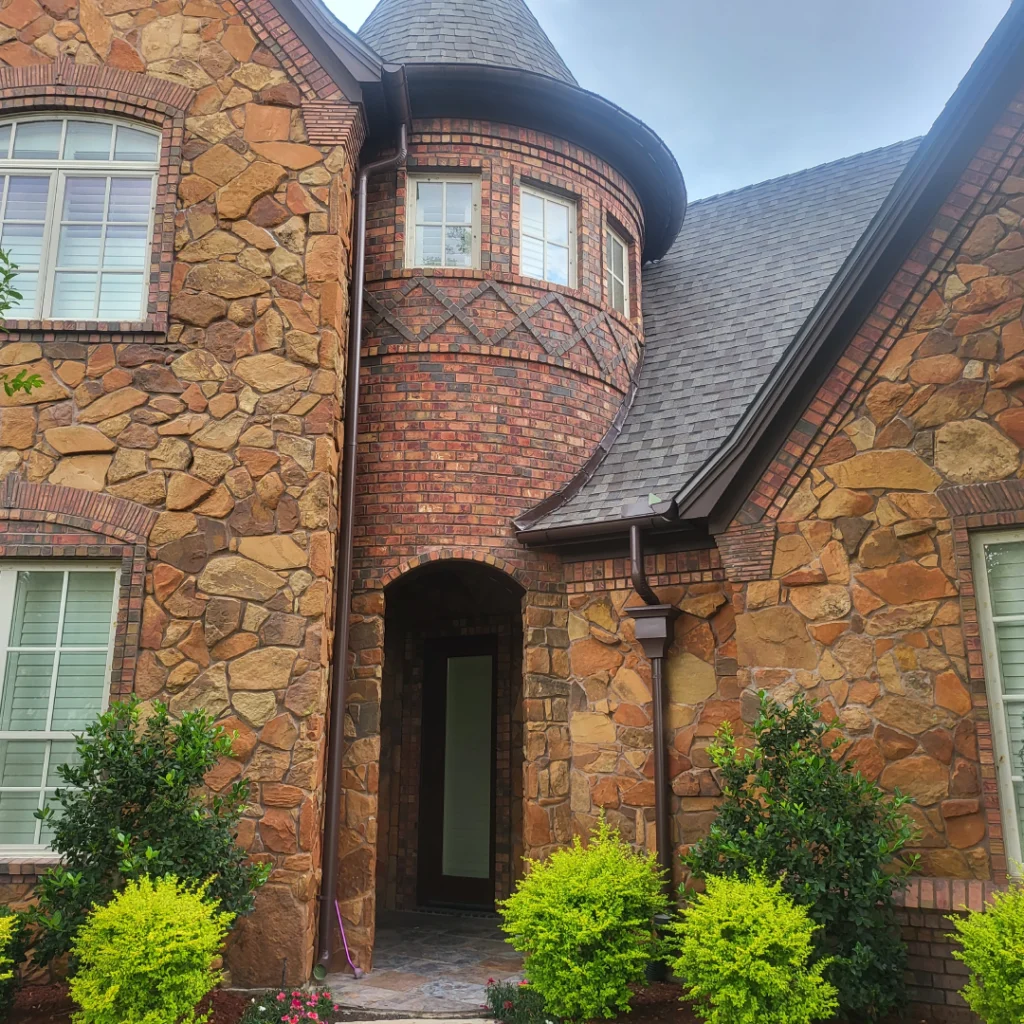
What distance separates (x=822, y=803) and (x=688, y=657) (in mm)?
2127

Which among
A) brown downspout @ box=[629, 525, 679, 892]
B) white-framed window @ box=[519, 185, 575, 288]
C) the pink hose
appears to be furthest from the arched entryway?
white-framed window @ box=[519, 185, 575, 288]

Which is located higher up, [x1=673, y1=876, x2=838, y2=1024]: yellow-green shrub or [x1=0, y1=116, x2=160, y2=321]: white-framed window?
[x1=0, y1=116, x2=160, y2=321]: white-framed window

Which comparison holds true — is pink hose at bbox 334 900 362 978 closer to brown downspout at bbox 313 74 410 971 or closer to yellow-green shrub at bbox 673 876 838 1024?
brown downspout at bbox 313 74 410 971

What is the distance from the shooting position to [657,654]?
7.75 m

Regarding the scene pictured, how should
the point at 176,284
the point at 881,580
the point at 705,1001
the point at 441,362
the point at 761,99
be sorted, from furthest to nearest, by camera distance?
the point at 761,99
the point at 441,362
the point at 176,284
the point at 881,580
the point at 705,1001

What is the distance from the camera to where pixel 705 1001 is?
5781 millimetres

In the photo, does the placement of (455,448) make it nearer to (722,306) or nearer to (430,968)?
(722,306)

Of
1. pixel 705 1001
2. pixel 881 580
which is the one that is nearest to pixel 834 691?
pixel 881 580

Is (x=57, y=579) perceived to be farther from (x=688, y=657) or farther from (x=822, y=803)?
(x=822, y=803)

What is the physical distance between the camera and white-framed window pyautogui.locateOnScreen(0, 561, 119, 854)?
6.80m

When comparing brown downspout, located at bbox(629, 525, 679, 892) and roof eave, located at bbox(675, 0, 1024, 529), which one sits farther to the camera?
brown downspout, located at bbox(629, 525, 679, 892)

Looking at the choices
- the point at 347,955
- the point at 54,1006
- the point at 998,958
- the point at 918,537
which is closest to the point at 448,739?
the point at 347,955

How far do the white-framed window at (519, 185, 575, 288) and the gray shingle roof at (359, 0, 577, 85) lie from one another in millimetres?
1123

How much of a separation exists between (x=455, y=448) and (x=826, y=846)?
4.41 meters
